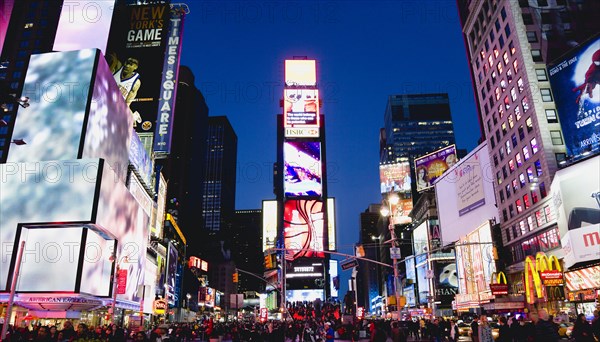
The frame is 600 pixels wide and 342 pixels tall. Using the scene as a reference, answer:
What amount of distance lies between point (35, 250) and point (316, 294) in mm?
76222

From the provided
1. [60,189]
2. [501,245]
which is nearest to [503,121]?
[501,245]

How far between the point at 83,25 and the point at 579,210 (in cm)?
5650

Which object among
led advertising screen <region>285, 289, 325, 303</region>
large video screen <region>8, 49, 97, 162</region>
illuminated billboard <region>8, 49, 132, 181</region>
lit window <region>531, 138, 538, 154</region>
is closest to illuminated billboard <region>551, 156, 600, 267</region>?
lit window <region>531, 138, 538, 154</region>

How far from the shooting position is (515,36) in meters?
57.6

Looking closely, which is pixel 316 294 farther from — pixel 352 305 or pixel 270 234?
pixel 352 305

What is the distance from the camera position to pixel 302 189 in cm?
10000

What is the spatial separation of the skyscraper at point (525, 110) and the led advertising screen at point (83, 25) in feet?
168

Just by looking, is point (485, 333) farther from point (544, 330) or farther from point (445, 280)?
point (445, 280)

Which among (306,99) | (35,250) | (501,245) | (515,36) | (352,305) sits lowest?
(352,305)

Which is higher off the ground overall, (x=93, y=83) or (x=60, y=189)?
(x=93, y=83)

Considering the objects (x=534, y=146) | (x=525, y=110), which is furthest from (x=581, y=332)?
(x=525, y=110)

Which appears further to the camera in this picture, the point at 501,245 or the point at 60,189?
the point at 501,245

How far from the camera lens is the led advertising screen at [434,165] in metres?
97.7

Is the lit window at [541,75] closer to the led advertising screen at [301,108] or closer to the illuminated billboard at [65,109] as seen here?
the illuminated billboard at [65,109]
